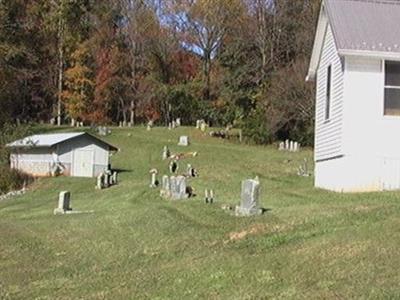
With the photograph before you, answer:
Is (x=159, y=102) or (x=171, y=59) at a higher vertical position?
(x=171, y=59)

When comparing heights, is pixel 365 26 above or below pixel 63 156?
above

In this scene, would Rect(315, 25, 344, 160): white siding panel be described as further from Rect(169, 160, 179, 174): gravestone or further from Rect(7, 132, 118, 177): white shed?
Rect(7, 132, 118, 177): white shed

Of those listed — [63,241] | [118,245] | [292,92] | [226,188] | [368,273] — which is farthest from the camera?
[292,92]

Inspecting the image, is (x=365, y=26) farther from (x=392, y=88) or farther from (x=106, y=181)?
(x=106, y=181)

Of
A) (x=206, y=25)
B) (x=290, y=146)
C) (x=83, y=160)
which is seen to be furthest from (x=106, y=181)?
(x=206, y=25)

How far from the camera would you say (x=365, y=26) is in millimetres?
21766

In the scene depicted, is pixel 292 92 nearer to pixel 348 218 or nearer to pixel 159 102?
pixel 159 102

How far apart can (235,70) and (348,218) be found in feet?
164

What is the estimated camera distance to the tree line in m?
61.7

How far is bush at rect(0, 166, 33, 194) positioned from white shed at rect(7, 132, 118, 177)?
1.44 meters

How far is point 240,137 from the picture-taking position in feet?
192

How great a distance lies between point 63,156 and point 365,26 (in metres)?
25.9

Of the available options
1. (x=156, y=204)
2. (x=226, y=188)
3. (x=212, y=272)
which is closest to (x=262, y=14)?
(x=226, y=188)

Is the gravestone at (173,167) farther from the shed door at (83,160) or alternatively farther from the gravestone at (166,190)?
the gravestone at (166,190)
